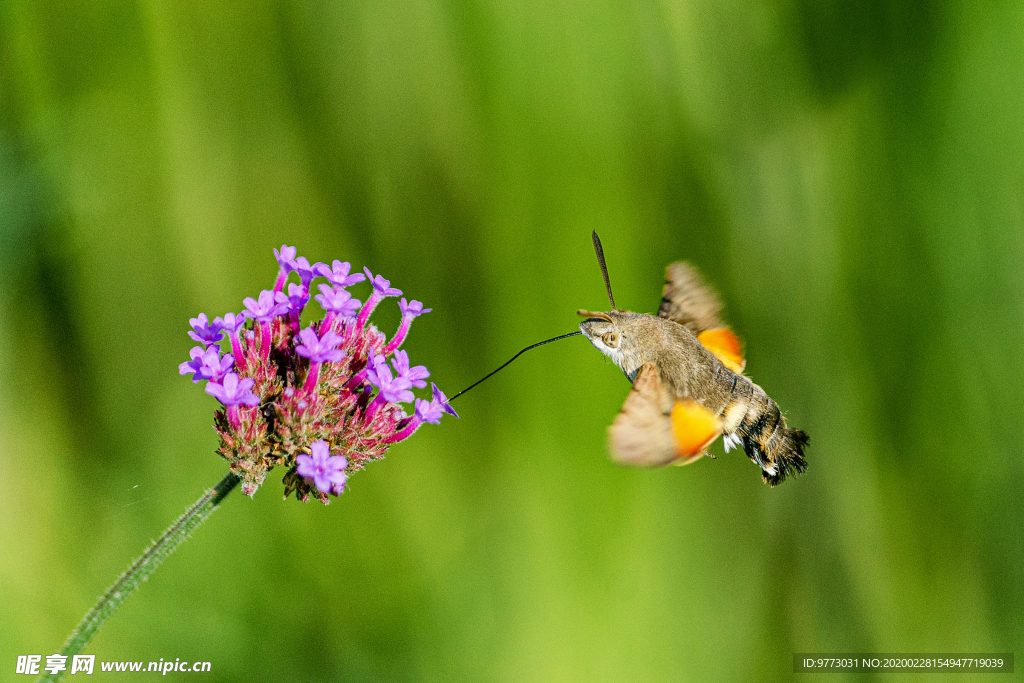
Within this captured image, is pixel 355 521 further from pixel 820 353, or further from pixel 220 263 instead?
pixel 820 353

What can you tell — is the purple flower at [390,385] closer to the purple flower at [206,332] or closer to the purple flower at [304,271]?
the purple flower at [304,271]

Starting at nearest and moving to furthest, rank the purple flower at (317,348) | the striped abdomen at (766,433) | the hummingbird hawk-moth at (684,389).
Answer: the purple flower at (317,348) < the hummingbird hawk-moth at (684,389) < the striped abdomen at (766,433)

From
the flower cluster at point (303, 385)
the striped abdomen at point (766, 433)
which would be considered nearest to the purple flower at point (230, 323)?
the flower cluster at point (303, 385)

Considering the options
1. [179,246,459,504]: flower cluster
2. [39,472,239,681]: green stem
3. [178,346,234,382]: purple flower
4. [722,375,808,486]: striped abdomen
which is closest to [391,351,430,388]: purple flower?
[179,246,459,504]: flower cluster

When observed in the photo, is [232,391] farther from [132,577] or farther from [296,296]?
[132,577]

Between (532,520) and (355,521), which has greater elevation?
(355,521)

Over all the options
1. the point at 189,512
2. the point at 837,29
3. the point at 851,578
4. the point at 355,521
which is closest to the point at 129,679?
the point at 355,521
